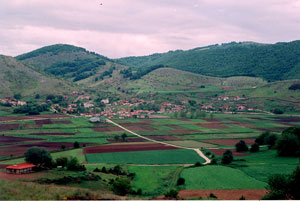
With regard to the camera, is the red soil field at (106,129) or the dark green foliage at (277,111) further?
the dark green foliage at (277,111)

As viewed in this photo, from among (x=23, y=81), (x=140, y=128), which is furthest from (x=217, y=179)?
(x=23, y=81)

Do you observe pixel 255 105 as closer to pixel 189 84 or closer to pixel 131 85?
pixel 189 84

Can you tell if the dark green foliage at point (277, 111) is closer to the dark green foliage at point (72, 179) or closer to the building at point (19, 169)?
the dark green foliage at point (72, 179)

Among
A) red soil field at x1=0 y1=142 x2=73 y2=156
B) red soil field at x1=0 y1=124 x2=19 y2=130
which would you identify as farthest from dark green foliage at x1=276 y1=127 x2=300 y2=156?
red soil field at x1=0 y1=124 x2=19 y2=130

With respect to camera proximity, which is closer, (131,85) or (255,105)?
(255,105)

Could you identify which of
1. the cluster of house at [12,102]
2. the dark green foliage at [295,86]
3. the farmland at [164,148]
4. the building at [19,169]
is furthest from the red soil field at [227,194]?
the dark green foliage at [295,86]

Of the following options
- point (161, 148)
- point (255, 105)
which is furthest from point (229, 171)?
point (255, 105)
